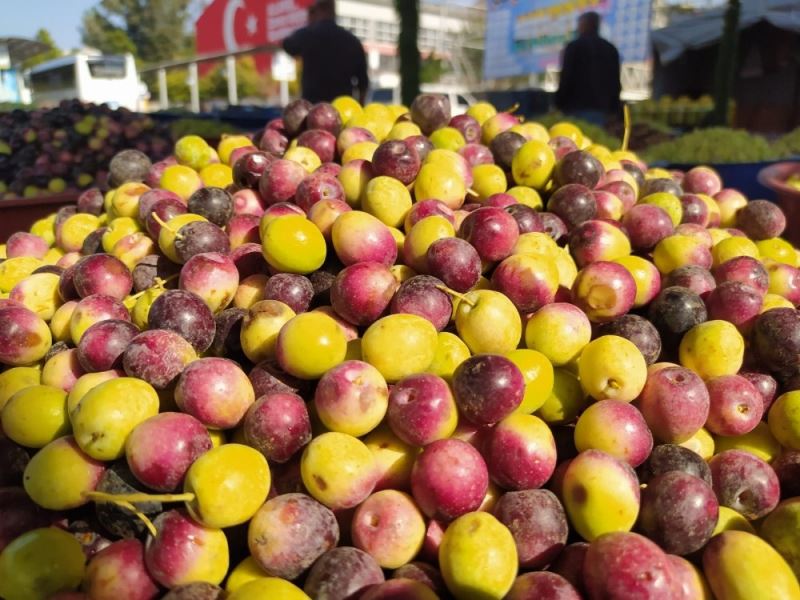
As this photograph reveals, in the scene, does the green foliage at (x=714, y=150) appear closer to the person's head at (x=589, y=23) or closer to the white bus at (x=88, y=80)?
the person's head at (x=589, y=23)

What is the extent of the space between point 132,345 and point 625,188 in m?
2.09

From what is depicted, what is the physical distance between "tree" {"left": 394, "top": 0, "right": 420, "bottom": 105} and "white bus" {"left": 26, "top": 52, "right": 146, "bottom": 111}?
15.8 meters

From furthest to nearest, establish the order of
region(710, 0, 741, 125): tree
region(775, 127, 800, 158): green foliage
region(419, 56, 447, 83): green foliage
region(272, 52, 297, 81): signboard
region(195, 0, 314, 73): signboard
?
region(419, 56, 447, 83): green foliage
region(272, 52, 297, 81): signboard
region(195, 0, 314, 73): signboard
region(710, 0, 741, 125): tree
region(775, 127, 800, 158): green foliage

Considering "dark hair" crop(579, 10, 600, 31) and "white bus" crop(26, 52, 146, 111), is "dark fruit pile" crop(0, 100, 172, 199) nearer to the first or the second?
"dark hair" crop(579, 10, 600, 31)

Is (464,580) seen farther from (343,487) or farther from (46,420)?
(46,420)

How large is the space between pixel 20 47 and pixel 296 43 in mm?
22033

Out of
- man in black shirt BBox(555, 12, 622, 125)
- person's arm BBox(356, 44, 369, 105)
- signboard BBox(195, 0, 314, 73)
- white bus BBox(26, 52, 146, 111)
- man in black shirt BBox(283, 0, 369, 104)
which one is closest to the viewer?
man in black shirt BBox(283, 0, 369, 104)

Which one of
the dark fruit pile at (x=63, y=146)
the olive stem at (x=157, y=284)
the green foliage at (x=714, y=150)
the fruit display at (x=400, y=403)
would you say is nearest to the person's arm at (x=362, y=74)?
the dark fruit pile at (x=63, y=146)

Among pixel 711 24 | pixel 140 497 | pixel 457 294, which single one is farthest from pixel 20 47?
pixel 140 497

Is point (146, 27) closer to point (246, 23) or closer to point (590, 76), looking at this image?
point (246, 23)

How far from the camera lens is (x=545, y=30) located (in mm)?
14117

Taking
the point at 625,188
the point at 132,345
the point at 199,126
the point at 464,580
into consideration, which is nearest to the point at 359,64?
the point at 199,126

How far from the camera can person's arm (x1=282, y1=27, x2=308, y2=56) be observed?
Answer: 23.2 feet

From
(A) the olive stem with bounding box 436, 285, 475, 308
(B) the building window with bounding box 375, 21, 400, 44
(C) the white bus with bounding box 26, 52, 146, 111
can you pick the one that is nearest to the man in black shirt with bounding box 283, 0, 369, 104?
(A) the olive stem with bounding box 436, 285, 475, 308
